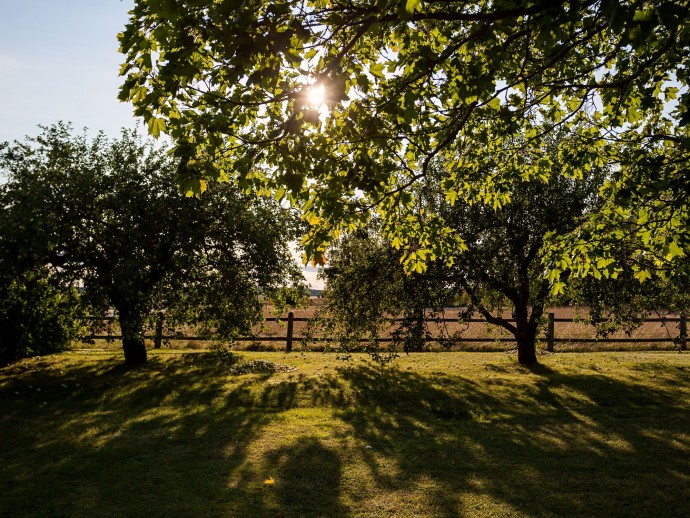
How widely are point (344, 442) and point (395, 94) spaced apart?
5.48 m

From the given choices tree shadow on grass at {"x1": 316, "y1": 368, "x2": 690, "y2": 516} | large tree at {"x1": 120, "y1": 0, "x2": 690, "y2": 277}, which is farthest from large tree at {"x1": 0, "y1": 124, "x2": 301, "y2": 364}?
large tree at {"x1": 120, "y1": 0, "x2": 690, "y2": 277}

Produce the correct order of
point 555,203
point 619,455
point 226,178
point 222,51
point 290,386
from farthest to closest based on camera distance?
point 555,203 < point 290,386 < point 619,455 < point 226,178 < point 222,51

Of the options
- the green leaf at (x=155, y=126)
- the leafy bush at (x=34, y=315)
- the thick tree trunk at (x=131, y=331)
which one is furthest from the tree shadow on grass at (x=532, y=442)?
the leafy bush at (x=34, y=315)

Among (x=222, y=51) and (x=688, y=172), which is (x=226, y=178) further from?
(x=688, y=172)

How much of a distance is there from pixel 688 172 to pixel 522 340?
11575mm

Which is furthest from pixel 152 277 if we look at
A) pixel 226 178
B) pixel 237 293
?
pixel 226 178

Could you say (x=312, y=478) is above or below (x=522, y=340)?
below

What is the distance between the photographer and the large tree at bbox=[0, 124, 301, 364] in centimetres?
1375

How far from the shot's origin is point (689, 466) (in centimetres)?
780

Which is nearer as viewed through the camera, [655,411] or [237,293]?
[655,411]

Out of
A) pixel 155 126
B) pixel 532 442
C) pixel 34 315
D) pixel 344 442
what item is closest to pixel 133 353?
pixel 34 315

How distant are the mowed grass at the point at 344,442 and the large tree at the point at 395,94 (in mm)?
2949

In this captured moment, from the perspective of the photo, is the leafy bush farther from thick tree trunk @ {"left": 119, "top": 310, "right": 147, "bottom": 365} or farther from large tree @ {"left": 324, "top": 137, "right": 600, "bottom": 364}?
large tree @ {"left": 324, "top": 137, "right": 600, "bottom": 364}

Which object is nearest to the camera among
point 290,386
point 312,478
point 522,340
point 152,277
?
point 312,478
